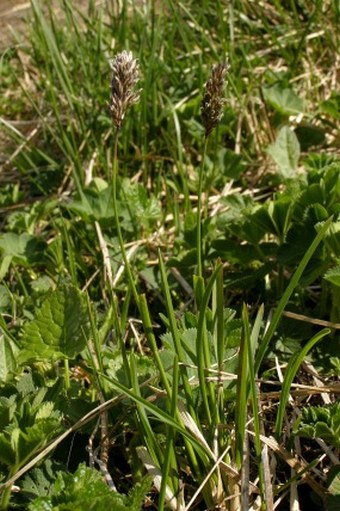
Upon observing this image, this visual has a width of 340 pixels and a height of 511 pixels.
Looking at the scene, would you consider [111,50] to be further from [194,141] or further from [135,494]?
[135,494]

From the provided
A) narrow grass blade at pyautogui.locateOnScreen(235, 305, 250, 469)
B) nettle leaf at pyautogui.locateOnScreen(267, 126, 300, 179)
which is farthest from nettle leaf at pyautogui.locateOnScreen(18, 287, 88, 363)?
nettle leaf at pyautogui.locateOnScreen(267, 126, 300, 179)

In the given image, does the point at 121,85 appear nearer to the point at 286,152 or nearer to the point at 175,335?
the point at 175,335

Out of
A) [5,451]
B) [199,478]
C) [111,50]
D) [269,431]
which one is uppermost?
[111,50]

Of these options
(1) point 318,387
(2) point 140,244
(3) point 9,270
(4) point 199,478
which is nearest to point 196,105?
(2) point 140,244

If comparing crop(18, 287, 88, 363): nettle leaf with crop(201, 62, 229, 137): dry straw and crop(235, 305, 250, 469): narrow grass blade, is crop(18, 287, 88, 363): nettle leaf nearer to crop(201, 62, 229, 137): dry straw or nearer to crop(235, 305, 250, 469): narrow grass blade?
crop(235, 305, 250, 469): narrow grass blade

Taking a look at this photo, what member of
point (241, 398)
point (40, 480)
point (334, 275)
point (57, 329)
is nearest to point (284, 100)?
point (334, 275)

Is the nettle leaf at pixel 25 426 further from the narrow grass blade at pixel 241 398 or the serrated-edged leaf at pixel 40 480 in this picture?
the narrow grass blade at pixel 241 398
